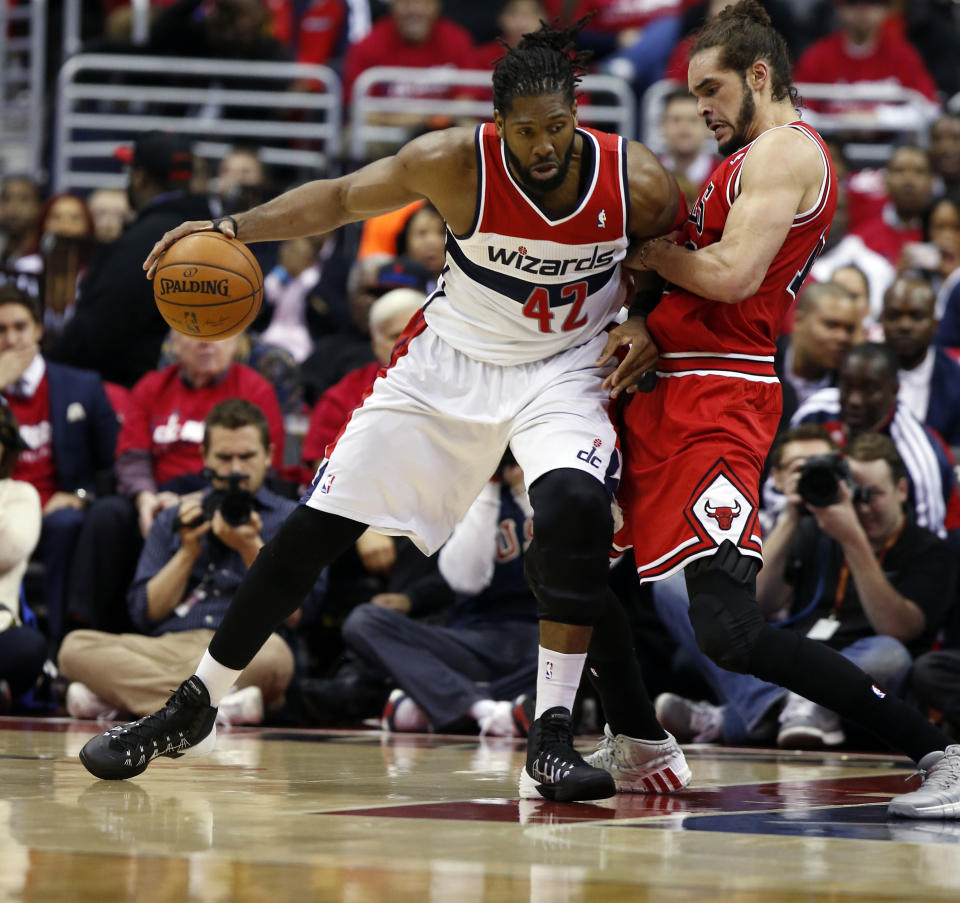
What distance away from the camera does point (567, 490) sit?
3.86 m

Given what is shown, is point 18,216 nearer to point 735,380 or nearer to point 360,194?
point 360,194

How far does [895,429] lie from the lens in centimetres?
688

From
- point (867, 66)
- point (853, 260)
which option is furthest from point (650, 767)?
point (867, 66)

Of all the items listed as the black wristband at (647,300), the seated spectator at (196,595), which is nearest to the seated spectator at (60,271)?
the seated spectator at (196,595)

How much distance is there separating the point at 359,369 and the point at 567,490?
3.94 m

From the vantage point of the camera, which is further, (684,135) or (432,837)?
(684,135)

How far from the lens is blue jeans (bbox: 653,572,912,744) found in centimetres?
610

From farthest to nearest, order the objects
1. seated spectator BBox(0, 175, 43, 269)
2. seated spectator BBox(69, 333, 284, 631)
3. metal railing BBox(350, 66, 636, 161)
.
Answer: metal railing BBox(350, 66, 636, 161) < seated spectator BBox(0, 175, 43, 269) < seated spectator BBox(69, 333, 284, 631)

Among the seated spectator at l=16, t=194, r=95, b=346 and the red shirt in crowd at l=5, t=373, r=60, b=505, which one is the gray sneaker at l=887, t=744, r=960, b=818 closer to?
the red shirt in crowd at l=5, t=373, r=60, b=505

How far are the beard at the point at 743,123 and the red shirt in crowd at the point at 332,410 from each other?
3.55m

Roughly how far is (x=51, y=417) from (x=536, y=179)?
14.3 feet

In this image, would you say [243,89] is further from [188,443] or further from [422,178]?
[422,178]

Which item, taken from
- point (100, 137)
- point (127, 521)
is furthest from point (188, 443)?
point (100, 137)

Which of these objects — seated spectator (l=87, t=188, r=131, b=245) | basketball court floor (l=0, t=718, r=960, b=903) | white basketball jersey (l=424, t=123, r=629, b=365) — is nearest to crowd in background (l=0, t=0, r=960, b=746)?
seated spectator (l=87, t=188, r=131, b=245)
